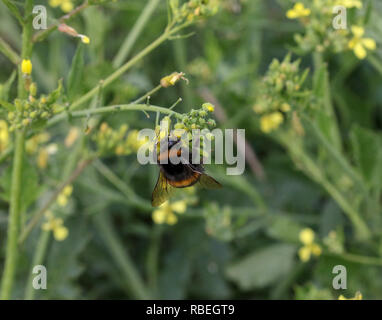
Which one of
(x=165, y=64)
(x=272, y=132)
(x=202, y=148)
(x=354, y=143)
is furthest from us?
(x=165, y=64)

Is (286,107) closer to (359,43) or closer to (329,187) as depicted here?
(359,43)

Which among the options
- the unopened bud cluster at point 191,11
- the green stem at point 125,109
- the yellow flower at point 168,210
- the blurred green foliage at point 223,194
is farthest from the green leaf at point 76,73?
the yellow flower at point 168,210

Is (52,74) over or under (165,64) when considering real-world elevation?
under

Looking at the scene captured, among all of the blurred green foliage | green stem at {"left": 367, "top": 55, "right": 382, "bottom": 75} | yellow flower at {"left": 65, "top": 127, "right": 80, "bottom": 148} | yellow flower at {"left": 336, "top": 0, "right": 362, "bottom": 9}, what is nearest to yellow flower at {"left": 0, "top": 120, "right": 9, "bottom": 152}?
the blurred green foliage

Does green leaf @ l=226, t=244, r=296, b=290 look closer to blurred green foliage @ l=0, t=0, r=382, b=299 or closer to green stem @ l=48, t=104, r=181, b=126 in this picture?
blurred green foliage @ l=0, t=0, r=382, b=299

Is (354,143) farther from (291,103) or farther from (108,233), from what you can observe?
(108,233)

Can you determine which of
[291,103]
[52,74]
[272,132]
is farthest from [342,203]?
[52,74]
